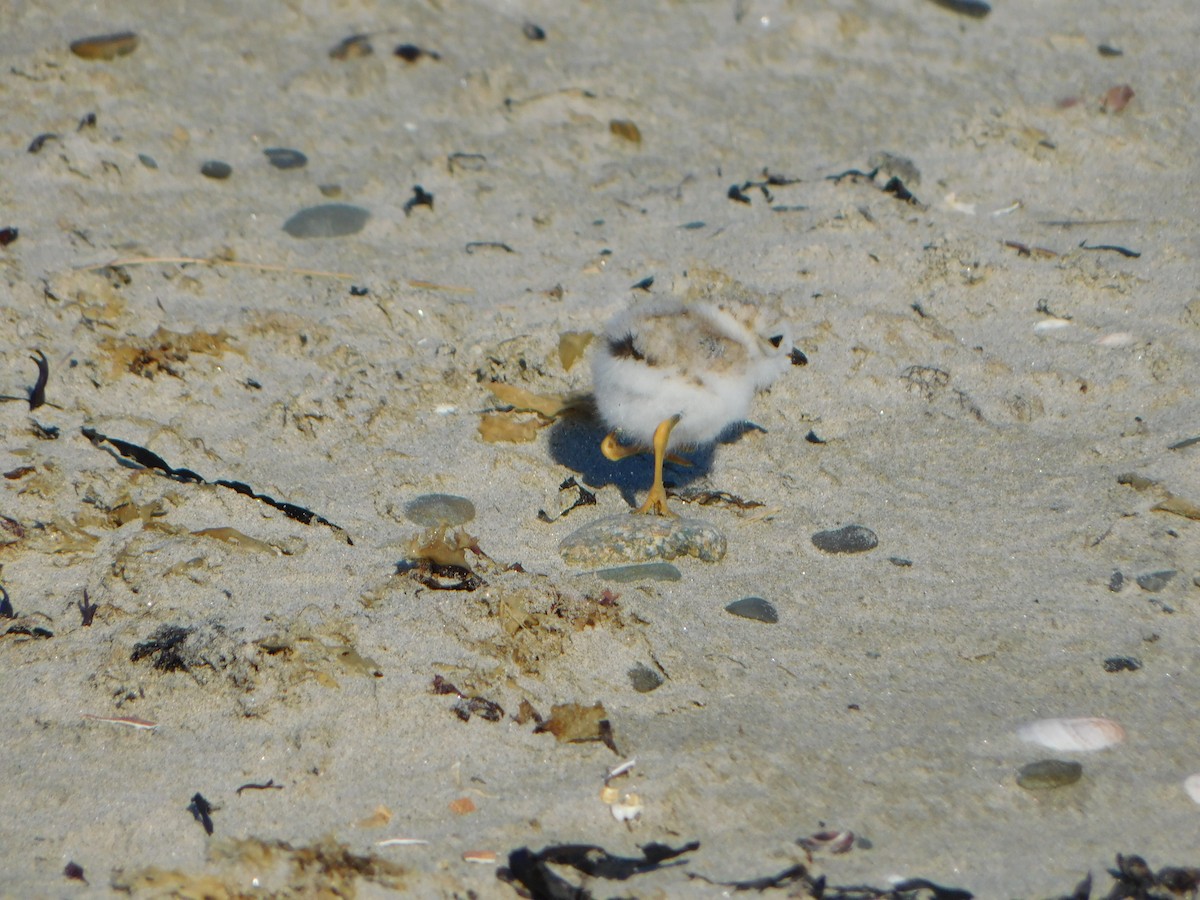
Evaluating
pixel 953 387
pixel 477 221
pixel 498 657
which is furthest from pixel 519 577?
pixel 477 221

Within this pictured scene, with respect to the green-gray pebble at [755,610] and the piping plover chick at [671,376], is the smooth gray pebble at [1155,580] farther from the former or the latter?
the piping plover chick at [671,376]

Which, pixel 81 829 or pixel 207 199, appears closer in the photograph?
pixel 81 829

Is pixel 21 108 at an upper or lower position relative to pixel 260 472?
upper

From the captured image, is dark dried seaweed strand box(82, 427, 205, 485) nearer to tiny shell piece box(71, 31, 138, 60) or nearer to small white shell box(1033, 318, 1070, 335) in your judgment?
tiny shell piece box(71, 31, 138, 60)

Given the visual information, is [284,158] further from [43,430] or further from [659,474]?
[659,474]

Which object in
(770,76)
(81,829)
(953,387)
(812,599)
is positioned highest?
(770,76)

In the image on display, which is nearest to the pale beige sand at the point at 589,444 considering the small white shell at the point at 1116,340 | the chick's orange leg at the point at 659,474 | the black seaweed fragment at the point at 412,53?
the small white shell at the point at 1116,340

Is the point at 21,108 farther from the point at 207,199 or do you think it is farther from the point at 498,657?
the point at 498,657

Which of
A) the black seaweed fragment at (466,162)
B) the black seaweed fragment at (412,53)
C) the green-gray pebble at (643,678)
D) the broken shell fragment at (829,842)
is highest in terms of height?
the black seaweed fragment at (412,53)
